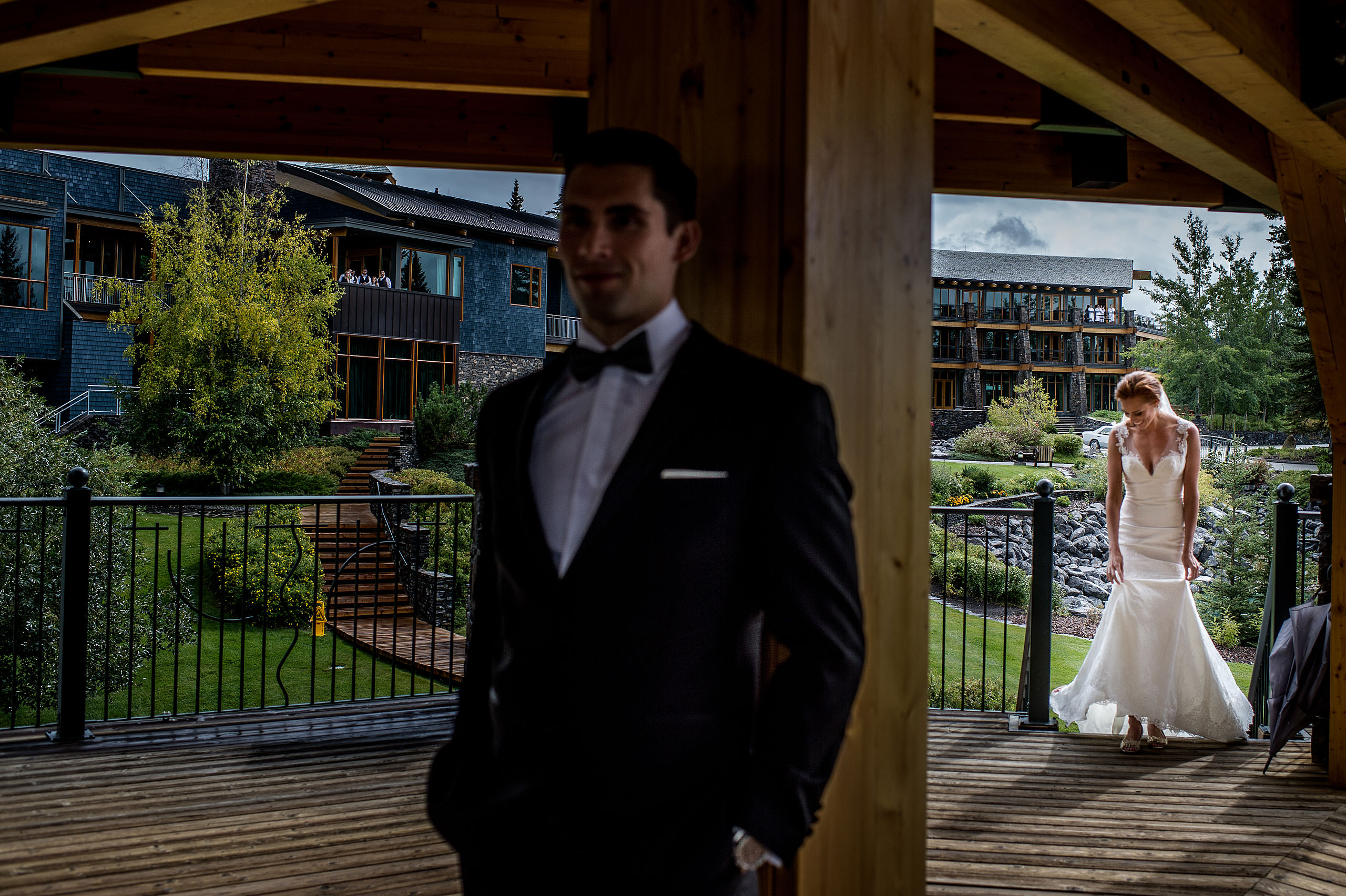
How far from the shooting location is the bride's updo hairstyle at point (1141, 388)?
180 inches

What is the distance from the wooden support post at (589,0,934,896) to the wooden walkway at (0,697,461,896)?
1.69m

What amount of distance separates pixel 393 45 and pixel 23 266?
71.8 feet

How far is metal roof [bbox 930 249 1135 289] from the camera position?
48.9 meters

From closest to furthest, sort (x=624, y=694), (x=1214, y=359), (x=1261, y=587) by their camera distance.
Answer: (x=624, y=694)
(x=1261, y=587)
(x=1214, y=359)

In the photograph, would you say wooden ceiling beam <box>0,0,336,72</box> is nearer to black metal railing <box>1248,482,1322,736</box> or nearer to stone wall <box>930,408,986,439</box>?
black metal railing <box>1248,482,1322,736</box>

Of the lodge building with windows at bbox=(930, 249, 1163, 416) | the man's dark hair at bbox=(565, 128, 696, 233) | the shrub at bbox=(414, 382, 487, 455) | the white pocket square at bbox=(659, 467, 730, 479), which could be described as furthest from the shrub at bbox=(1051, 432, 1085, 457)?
the white pocket square at bbox=(659, 467, 730, 479)

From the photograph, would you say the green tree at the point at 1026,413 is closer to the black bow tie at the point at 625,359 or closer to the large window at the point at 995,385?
the large window at the point at 995,385

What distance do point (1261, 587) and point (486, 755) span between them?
19580mm

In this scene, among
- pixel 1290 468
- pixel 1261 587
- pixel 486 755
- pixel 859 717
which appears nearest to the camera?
pixel 486 755

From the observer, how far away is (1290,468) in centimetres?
2538

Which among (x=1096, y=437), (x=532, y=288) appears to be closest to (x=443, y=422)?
(x=532, y=288)

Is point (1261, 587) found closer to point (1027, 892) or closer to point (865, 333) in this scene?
point (1027, 892)

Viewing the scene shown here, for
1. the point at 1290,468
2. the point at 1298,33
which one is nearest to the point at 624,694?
the point at 1298,33

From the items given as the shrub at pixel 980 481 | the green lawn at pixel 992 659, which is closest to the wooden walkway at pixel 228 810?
the green lawn at pixel 992 659
